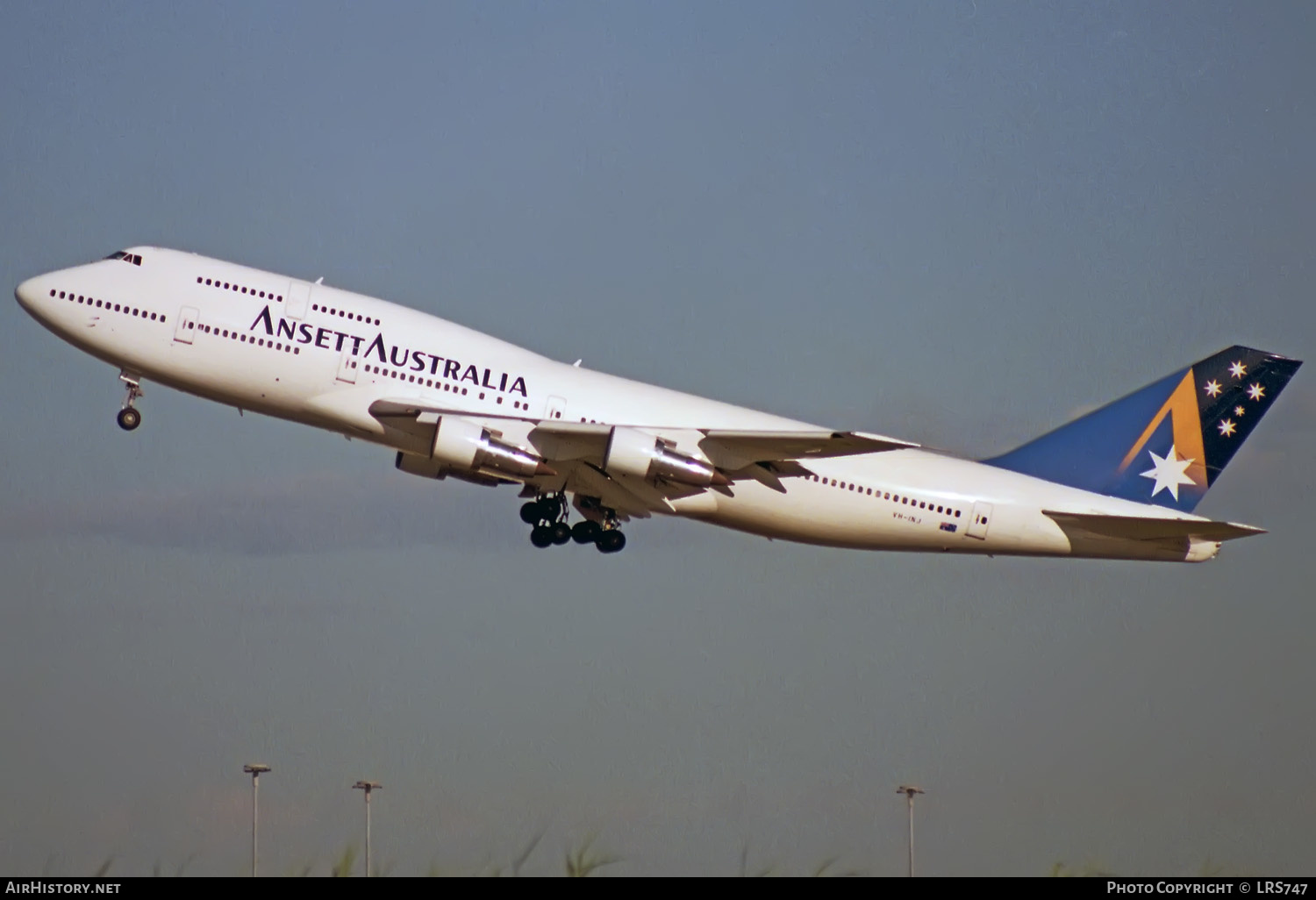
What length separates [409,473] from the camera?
131 ft

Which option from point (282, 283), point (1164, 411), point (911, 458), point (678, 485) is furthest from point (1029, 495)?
point (282, 283)

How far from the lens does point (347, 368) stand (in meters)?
36.7

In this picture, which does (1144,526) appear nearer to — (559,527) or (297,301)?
(559,527)

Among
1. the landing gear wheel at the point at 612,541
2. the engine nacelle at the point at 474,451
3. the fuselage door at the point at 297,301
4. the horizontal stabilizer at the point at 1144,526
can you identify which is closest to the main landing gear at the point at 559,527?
the landing gear wheel at the point at 612,541

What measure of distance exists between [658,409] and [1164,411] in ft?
46.9

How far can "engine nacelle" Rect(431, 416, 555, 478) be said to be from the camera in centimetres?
3609

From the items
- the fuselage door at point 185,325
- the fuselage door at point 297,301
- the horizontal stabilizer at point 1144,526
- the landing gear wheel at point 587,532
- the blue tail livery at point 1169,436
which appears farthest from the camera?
the blue tail livery at point 1169,436

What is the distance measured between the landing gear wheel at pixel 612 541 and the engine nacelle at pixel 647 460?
451 centimetres

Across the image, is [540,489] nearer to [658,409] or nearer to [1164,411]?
[658,409]

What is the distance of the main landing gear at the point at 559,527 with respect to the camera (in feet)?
133

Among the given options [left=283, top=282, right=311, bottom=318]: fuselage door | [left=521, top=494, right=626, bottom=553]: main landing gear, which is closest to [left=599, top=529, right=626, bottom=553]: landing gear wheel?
[left=521, top=494, right=626, bottom=553]: main landing gear

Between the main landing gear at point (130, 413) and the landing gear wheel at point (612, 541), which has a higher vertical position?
the main landing gear at point (130, 413)

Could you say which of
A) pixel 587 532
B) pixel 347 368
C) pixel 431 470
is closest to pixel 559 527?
pixel 587 532

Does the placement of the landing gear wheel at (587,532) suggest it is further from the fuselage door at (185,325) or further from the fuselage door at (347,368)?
the fuselage door at (185,325)
